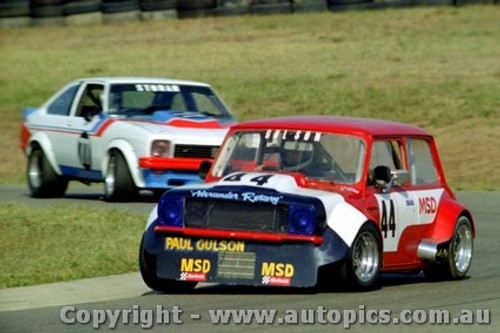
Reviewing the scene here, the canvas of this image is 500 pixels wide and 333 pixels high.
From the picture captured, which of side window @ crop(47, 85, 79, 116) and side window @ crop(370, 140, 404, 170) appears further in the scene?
side window @ crop(47, 85, 79, 116)

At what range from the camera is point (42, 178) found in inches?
705

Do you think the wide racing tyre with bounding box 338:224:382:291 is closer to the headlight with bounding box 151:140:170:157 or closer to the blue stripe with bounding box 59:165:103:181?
the headlight with bounding box 151:140:170:157

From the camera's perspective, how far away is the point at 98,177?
672 inches

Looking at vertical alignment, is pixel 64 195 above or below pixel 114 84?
below

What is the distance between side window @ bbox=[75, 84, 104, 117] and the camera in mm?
17359

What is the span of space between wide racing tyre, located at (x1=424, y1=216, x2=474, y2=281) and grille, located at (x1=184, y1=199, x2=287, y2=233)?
179cm

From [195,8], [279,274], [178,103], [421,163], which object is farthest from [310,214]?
[195,8]

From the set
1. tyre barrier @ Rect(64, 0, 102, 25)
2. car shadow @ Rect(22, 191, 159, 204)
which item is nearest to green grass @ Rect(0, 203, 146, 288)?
car shadow @ Rect(22, 191, 159, 204)

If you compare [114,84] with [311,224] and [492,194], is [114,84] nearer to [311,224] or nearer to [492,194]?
[492,194]

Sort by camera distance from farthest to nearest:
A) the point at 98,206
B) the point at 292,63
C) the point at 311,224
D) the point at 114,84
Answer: the point at 292,63 → the point at 114,84 → the point at 98,206 → the point at 311,224

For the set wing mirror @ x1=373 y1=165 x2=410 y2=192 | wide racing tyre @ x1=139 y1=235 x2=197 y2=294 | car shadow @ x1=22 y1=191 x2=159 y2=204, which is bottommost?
car shadow @ x1=22 y1=191 x2=159 y2=204

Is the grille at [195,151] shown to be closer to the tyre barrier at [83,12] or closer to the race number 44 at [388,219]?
the race number 44 at [388,219]

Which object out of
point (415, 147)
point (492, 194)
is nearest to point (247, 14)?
point (492, 194)

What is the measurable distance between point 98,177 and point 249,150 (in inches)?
281
